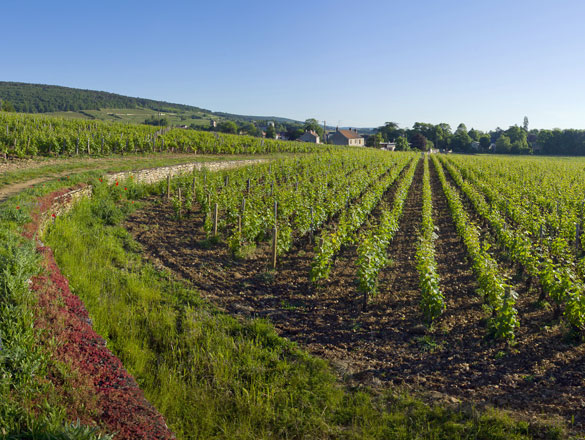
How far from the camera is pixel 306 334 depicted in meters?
6.83

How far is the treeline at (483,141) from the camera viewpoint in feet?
316

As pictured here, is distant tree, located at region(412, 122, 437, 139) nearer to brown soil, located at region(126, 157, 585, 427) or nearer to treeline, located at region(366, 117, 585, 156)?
treeline, located at region(366, 117, 585, 156)

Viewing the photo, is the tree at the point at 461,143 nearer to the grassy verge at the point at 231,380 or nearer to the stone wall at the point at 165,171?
the stone wall at the point at 165,171

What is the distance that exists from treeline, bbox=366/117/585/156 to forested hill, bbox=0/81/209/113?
91.1 meters

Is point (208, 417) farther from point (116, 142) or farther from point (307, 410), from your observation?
Result: point (116, 142)

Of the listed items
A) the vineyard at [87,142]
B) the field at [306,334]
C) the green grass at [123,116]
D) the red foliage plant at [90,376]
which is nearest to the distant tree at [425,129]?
the green grass at [123,116]

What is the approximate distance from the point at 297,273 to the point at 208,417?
5.49 meters

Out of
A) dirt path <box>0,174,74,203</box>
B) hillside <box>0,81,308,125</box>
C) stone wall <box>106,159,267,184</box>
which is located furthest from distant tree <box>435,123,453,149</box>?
dirt path <box>0,174,74,203</box>

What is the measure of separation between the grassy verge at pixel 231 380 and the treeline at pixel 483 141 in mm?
89472

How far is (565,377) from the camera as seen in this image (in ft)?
18.3

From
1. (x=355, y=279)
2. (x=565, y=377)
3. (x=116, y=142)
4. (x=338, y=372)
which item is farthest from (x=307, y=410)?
(x=116, y=142)

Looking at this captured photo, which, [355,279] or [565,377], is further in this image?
[355,279]

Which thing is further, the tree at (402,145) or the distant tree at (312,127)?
the distant tree at (312,127)

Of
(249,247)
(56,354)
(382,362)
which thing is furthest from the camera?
(249,247)
